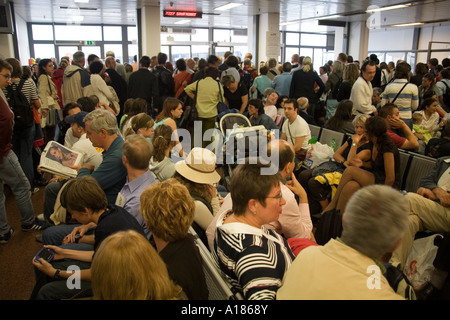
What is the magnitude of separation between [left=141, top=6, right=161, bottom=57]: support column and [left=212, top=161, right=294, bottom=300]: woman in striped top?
9232 millimetres

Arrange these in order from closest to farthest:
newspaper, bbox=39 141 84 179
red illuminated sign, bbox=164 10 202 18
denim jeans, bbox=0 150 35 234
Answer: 1. newspaper, bbox=39 141 84 179
2. denim jeans, bbox=0 150 35 234
3. red illuminated sign, bbox=164 10 202 18

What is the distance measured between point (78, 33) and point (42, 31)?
1694mm

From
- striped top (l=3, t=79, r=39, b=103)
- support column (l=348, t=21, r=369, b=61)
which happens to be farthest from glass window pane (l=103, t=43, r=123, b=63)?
striped top (l=3, t=79, r=39, b=103)

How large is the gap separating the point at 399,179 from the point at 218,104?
309 cm

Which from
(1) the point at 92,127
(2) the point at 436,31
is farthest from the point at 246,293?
(2) the point at 436,31

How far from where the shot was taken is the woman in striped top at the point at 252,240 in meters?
1.44

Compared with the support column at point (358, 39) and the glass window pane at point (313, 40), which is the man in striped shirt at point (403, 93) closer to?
the support column at point (358, 39)

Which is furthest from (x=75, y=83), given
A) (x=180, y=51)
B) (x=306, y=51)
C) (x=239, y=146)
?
(x=306, y=51)

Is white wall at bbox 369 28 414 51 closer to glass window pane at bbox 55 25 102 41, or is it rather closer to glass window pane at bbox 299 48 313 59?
glass window pane at bbox 299 48 313 59

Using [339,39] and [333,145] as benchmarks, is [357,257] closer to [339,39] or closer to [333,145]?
[333,145]

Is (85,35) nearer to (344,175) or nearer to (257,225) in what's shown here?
(344,175)

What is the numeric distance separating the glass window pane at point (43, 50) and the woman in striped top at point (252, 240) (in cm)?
1906

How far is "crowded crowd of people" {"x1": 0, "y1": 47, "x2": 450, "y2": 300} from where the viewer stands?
1283 mm

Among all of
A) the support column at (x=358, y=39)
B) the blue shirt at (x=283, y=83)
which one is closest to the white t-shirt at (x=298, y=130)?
the blue shirt at (x=283, y=83)
